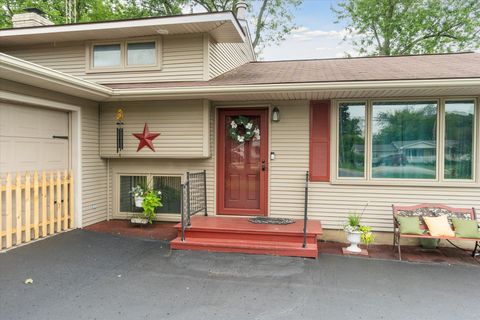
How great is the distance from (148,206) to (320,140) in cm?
332

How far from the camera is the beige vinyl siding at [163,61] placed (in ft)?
20.4

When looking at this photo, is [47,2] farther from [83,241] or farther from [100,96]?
[83,241]

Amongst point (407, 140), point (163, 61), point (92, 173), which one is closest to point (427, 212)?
point (407, 140)

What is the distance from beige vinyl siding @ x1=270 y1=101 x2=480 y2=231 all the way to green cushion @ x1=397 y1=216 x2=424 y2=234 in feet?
2.51

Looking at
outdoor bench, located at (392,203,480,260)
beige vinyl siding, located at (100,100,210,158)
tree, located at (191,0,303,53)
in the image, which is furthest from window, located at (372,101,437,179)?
tree, located at (191,0,303,53)

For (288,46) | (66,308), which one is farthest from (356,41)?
(66,308)

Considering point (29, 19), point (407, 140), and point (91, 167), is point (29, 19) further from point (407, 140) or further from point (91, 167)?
point (407, 140)

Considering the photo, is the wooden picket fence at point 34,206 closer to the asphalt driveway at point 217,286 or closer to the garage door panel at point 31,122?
the asphalt driveway at point 217,286

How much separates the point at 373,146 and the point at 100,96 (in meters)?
4.80

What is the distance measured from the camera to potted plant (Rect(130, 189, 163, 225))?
5.91 meters

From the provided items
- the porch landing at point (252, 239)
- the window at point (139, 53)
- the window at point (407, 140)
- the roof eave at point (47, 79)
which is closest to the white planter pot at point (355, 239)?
the porch landing at point (252, 239)

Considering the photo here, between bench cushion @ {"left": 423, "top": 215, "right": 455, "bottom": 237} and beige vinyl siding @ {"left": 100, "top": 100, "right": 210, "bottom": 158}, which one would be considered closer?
bench cushion @ {"left": 423, "top": 215, "right": 455, "bottom": 237}

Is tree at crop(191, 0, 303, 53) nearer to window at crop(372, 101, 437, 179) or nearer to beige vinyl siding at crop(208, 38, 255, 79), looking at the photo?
beige vinyl siding at crop(208, 38, 255, 79)

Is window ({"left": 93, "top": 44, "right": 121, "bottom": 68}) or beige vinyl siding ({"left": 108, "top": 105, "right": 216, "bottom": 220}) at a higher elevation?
window ({"left": 93, "top": 44, "right": 121, "bottom": 68})
